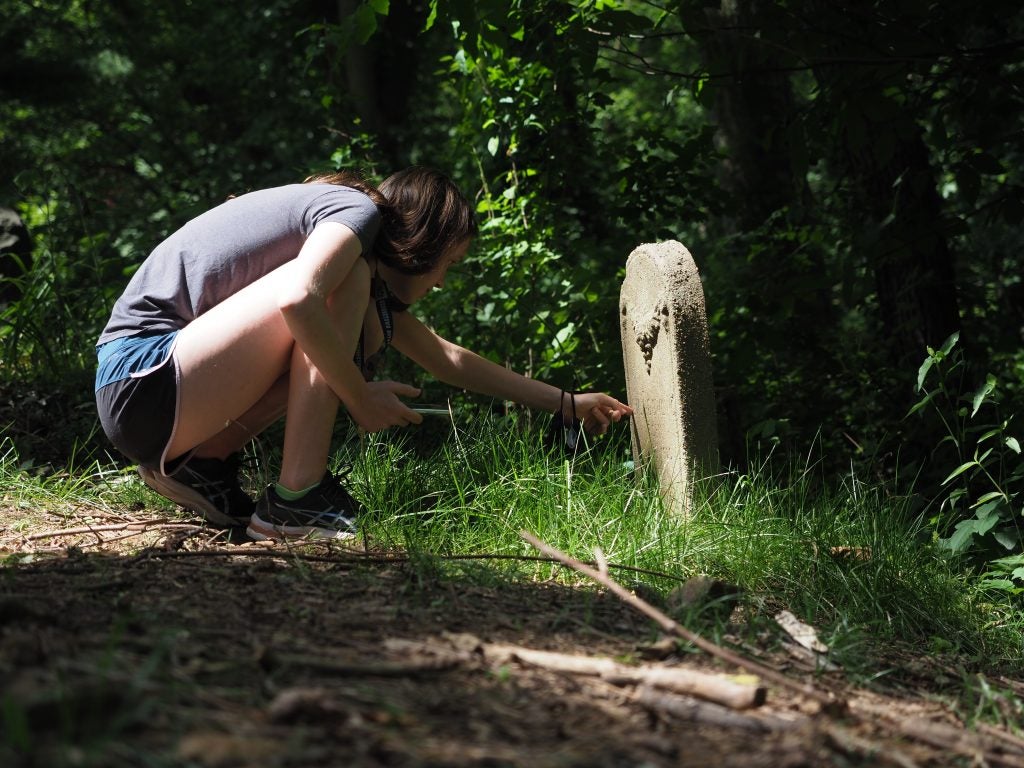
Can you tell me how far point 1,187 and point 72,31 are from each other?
103 inches

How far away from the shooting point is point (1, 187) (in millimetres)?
10773

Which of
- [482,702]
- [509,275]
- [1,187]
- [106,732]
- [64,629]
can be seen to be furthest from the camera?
[1,187]

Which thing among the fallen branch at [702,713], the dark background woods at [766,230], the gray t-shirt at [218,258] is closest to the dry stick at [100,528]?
the gray t-shirt at [218,258]

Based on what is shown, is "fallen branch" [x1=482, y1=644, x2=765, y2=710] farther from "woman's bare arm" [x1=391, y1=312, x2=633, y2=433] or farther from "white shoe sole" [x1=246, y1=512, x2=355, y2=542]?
"woman's bare arm" [x1=391, y1=312, x2=633, y2=433]

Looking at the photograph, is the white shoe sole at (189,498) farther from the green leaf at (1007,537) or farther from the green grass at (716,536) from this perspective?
the green leaf at (1007,537)

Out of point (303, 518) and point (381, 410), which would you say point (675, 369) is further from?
point (303, 518)

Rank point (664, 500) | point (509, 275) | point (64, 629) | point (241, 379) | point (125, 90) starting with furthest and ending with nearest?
1. point (125, 90)
2. point (509, 275)
3. point (664, 500)
4. point (241, 379)
5. point (64, 629)

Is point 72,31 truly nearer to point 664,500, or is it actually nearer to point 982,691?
point 664,500

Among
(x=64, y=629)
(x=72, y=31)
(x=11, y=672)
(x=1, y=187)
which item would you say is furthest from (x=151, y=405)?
(x=72, y=31)

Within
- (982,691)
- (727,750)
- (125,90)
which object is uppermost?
(125,90)

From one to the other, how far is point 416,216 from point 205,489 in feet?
3.59

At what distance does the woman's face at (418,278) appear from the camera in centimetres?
326

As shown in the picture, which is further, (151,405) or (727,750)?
(151,405)

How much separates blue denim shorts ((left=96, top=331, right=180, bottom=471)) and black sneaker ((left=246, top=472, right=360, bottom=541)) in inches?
14.0
